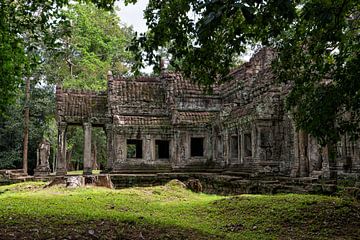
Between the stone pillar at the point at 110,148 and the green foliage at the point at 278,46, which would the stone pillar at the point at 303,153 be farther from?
the stone pillar at the point at 110,148

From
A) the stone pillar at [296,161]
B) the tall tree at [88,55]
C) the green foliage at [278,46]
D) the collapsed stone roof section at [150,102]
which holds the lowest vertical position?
the stone pillar at [296,161]

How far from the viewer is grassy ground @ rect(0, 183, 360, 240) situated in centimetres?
831

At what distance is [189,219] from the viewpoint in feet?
34.6

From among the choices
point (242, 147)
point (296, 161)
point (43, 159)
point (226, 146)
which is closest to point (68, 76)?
point (43, 159)

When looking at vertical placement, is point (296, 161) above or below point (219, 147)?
below

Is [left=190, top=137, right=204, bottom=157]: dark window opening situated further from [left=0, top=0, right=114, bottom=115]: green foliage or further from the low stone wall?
[left=0, top=0, right=114, bottom=115]: green foliage

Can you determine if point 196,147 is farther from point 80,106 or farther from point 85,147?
point 80,106

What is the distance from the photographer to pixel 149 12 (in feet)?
25.6

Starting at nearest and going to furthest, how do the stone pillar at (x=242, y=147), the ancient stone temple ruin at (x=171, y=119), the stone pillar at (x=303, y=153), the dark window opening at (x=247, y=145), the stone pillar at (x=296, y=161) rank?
1. the stone pillar at (x=303, y=153)
2. the stone pillar at (x=296, y=161)
3. the stone pillar at (x=242, y=147)
4. the dark window opening at (x=247, y=145)
5. the ancient stone temple ruin at (x=171, y=119)

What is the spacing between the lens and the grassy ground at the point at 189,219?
8.31 m

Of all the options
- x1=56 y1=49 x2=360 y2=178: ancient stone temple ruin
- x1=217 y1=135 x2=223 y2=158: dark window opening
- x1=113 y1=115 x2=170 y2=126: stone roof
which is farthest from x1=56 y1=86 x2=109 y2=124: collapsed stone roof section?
x1=217 y1=135 x2=223 y2=158: dark window opening

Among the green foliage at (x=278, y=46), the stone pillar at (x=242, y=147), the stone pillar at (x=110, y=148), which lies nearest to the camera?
the green foliage at (x=278, y=46)

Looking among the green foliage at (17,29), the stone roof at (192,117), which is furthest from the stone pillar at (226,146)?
the green foliage at (17,29)

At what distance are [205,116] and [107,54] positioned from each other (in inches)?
739
